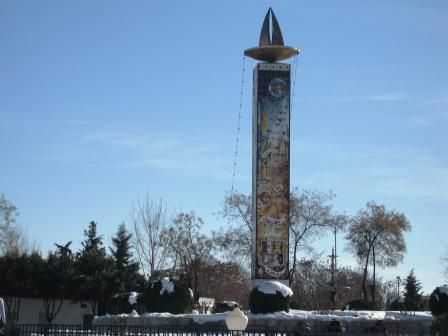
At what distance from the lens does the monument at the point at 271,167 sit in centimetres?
4725

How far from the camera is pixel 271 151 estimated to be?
4753 cm

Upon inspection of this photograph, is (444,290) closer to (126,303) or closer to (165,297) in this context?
(165,297)

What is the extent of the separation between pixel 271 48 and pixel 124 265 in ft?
60.4

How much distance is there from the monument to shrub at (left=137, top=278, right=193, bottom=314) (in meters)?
10.1

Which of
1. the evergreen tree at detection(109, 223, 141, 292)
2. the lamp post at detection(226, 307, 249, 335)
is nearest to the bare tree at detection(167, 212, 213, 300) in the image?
the evergreen tree at detection(109, 223, 141, 292)

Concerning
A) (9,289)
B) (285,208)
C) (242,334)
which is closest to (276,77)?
(285,208)

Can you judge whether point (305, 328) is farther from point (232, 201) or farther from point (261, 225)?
point (232, 201)

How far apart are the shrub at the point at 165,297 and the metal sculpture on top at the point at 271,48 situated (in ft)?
52.9

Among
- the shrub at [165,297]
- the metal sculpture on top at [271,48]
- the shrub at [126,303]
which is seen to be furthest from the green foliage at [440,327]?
the metal sculpture on top at [271,48]

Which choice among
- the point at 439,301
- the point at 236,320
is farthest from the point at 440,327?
the point at 439,301

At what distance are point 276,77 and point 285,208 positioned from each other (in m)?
7.21

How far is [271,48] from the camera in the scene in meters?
48.0

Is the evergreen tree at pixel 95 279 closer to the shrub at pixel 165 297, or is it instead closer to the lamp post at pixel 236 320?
the shrub at pixel 165 297

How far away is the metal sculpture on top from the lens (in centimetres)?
4816
